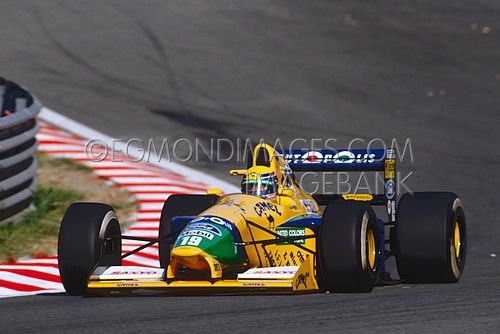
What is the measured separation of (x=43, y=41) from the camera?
24.8 metres

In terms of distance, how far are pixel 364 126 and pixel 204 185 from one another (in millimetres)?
4545

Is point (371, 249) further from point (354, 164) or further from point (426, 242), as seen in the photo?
point (354, 164)

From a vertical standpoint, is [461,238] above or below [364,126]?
below

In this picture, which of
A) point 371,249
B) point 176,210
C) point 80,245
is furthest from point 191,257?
point 176,210

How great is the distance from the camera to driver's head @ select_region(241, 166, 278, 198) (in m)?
10.3

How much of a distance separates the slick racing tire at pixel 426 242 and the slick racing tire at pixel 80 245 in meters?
2.40

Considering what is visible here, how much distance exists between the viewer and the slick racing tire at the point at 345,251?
373 inches

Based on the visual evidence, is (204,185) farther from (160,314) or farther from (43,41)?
(43,41)

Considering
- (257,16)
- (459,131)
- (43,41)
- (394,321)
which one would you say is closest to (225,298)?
(394,321)

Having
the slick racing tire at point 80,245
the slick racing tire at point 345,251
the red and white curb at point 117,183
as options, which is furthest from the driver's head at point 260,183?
the red and white curb at point 117,183

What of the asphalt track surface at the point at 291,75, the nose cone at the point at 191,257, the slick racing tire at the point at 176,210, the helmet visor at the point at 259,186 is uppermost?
the asphalt track surface at the point at 291,75

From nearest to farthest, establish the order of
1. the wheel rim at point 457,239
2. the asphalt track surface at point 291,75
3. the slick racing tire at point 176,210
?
the wheel rim at point 457,239
the slick racing tire at point 176,210
the asphalt track surface at point 291,75

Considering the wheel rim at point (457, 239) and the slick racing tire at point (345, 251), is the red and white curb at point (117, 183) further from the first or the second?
the wheel rim at point (457, 239)

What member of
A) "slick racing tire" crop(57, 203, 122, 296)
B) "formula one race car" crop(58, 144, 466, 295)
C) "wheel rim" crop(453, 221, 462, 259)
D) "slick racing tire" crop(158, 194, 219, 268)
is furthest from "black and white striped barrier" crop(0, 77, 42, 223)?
"wheel rim" crop(453, 221, 462, 259)
